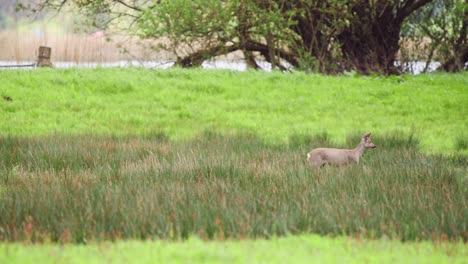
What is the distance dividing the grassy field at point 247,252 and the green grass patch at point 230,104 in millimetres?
8500

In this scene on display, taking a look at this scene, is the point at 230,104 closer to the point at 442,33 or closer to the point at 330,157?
the point at 330,157

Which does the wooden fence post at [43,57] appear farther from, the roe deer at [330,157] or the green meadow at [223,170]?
the roe deer at [330,157]

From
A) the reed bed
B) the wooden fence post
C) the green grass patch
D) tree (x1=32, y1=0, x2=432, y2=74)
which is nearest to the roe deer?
the green grass patch

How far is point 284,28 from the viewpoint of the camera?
25078mm

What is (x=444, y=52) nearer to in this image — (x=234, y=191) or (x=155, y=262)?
(x=234, y=191)

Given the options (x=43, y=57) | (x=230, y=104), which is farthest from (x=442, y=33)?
(x=43, y=57)

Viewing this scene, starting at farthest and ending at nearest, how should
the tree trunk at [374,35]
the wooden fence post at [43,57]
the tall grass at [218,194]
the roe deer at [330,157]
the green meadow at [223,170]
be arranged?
the tree trunk at [374,35], the wooden fence post at [43,57], the roe deer at [330,157], the tall grass at [218,194], the green meadow at [223,170]

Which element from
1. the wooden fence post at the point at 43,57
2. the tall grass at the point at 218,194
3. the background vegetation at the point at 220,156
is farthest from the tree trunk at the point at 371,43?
the tall grass at the point at 218,194

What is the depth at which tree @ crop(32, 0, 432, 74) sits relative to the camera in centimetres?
2399

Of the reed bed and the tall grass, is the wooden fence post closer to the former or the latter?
the reed bed

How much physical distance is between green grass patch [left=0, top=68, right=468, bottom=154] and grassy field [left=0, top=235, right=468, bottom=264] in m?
8.50

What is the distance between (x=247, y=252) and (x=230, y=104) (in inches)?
521

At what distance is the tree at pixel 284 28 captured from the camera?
24.0 metres

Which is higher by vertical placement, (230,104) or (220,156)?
(230,104)
